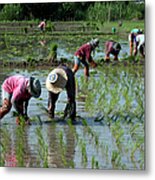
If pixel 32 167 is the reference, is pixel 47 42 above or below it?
above

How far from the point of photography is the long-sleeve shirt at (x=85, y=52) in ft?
10.1

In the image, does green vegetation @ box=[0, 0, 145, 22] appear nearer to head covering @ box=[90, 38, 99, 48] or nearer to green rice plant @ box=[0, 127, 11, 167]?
head covering @ box=[90, 38, 99, 48]

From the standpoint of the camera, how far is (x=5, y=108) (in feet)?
10.3

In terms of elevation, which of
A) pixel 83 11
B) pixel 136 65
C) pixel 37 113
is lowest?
pixel 37 113

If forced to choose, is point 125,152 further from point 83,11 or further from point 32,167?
point 83,11

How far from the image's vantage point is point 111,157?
303cm

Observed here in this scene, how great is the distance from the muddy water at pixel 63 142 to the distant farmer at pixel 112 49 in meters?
0.15

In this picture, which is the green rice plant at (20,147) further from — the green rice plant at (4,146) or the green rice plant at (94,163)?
the green rice plant at (94,163)

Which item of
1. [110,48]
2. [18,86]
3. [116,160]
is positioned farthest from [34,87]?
[116,160]

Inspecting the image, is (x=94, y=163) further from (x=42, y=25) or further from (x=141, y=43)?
(x=42, y=25)

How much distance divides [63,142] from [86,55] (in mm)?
422

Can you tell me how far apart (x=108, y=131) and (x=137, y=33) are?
1.54 ft

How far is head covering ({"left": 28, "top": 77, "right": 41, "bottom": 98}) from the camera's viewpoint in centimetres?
312

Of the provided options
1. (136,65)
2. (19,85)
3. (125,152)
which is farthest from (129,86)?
(19,85)
